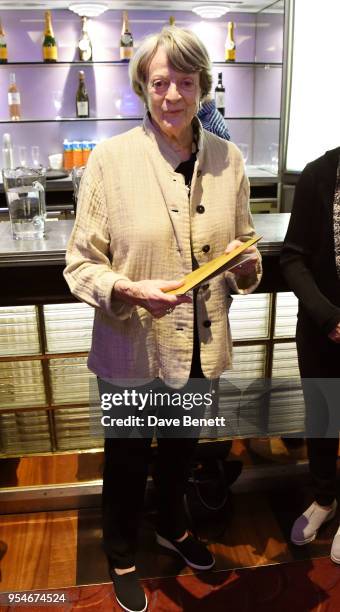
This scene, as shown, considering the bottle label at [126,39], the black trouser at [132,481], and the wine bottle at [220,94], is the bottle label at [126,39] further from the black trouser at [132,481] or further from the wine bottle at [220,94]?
the black trouser at [132,481]

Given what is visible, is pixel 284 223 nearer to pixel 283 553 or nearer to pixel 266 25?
pixel 283 553

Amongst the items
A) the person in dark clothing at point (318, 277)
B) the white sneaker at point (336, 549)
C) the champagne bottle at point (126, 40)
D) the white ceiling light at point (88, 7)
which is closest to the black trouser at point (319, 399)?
the person in dark clothing at point (318, 277)

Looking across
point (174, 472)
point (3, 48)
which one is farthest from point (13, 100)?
point (174, 472)

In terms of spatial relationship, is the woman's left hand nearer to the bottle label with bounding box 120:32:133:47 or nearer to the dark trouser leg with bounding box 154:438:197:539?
the dark trouser leg with bounding box 154:438:197:539

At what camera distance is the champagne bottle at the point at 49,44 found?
12.0ft

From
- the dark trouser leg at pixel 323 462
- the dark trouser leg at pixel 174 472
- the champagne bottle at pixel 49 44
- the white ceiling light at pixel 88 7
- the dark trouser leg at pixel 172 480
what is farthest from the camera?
the champagne bottle at pixel 49 44

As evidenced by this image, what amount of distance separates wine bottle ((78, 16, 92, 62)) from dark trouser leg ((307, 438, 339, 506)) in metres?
3.15

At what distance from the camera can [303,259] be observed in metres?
1.40

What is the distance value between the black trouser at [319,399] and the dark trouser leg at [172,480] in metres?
0.38

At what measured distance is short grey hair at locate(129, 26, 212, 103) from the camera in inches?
41.6

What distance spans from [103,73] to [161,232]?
3123 mm

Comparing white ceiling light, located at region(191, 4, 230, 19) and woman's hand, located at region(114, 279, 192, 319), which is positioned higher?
white ceiling light, located at region(191, 4, 230, 19)

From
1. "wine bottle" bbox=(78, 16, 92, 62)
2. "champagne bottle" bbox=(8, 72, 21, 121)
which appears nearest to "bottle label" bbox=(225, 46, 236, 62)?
"wine bottle" bbox=(78, 16, 92, 62)

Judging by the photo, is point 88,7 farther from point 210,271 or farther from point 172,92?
point 210,271
